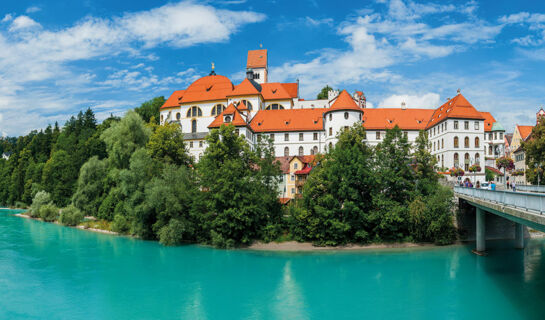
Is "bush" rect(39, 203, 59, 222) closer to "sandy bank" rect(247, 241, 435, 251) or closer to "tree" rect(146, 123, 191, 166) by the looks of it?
"tree" rect(146, 123, 191, 166)

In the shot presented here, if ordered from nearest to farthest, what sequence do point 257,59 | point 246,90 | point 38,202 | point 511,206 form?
point 511,206 → point 38,202 → point 246,90 → point 257,59

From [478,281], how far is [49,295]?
21.7m

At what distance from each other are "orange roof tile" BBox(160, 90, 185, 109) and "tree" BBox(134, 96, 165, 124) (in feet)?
21.6

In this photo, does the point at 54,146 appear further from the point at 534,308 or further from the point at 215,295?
the point at 534,308

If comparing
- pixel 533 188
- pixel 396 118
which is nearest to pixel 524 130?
pixel 396 118

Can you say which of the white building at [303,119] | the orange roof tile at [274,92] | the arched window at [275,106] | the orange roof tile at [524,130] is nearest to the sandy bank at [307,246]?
the white building at [303,119]

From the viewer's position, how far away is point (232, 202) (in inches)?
1144

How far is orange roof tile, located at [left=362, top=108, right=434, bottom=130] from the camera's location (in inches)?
1882

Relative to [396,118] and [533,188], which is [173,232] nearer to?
[533,188]

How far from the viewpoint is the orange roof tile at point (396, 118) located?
1882 inches

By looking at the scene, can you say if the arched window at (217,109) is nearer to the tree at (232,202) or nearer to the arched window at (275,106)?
the arched window at (275,106)

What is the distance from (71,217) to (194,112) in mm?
21210

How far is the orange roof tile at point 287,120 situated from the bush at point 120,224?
1970cm

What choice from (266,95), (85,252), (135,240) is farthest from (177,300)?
(266,95)
